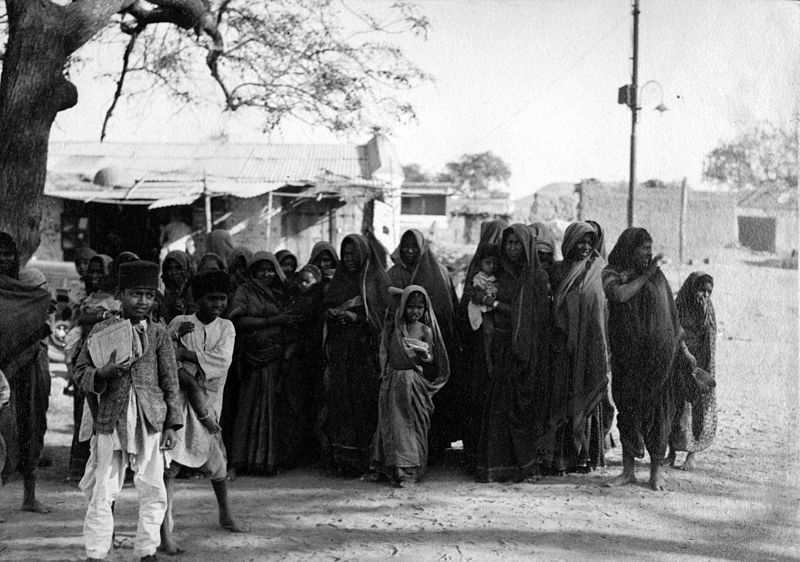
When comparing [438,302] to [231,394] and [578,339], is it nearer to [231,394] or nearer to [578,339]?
[578,339]

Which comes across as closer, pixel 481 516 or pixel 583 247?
pixel 481 516

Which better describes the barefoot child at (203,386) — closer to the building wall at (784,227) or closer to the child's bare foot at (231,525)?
the child's bare foot at (231,525)

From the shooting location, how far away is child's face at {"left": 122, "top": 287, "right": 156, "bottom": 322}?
3826 mm

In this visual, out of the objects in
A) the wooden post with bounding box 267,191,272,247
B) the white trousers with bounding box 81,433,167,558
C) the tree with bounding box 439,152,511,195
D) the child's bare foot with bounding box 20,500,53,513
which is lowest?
the child's bare foot with bounding box 20,500,53,513

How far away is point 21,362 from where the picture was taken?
479 centimetres

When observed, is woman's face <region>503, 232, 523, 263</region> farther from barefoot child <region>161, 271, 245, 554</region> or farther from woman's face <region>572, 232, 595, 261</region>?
barefoot child <region>161, 271, 245, 554</region>

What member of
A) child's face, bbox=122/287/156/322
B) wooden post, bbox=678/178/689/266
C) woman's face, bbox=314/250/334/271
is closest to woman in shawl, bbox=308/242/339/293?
woman's face, bbox=314/250/334/271

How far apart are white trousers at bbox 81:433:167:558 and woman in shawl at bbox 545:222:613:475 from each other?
284cm

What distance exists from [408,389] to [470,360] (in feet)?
2.11

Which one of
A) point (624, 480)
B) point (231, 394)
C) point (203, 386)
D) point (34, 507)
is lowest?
point (34, 507)

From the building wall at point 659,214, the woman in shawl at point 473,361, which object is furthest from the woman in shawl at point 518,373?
→ the building wall at point 659,214

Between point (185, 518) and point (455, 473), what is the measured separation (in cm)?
203

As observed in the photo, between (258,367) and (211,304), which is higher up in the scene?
(211,304)

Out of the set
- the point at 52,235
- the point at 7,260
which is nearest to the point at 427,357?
the point at 7,260
